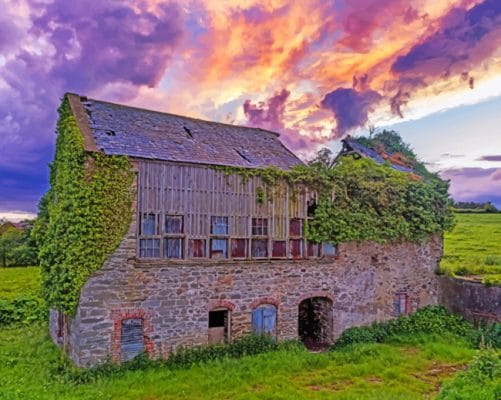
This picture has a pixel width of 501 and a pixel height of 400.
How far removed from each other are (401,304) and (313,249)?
529cm

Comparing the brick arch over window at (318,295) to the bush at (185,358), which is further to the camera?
the brick arch over window at (318,295)

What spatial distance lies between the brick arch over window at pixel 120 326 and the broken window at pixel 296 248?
589cm

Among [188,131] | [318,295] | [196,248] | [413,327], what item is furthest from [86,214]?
[413,327]

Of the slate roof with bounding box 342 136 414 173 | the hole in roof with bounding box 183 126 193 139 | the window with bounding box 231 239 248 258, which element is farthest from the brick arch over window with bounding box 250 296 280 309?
the slate roof with bounding box 342 136 414 173

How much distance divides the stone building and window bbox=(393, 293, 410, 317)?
0.04 meters

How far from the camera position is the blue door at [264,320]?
1541 centimetres

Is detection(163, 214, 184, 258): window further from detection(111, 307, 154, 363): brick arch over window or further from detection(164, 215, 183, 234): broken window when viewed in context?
detection(111, 307, 154, 363): brick arch over window

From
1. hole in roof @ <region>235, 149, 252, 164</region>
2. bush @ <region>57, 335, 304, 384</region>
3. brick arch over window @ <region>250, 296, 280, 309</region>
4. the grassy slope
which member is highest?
hole in roof @ <region>235, 149, 252, 164</region>

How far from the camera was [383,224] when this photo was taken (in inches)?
724

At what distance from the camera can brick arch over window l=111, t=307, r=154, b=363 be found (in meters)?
12.7

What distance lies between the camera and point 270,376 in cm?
1273

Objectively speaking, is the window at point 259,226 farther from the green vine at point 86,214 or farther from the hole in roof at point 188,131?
the green vine at point 86,214

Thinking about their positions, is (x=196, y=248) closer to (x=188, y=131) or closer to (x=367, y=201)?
(x=188, y=131)

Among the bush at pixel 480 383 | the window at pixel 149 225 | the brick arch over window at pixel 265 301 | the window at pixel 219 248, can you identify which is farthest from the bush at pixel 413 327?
the window at pixel 149 225
